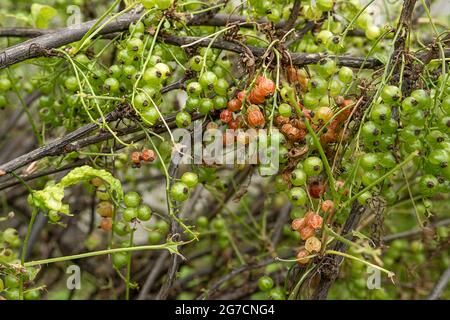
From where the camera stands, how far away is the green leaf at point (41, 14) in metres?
1.84

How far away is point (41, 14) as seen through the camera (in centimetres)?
186

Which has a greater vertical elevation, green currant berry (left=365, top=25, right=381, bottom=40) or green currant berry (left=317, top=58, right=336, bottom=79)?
green currant berry (left=365, top=25, right=381, bottom=40)

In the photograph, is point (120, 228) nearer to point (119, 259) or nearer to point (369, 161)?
point (119, 259)

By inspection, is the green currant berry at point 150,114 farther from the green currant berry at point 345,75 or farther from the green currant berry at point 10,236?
the green currant berry at point 10,236

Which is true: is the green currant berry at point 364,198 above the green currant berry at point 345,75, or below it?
below

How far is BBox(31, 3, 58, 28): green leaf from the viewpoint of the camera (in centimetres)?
184

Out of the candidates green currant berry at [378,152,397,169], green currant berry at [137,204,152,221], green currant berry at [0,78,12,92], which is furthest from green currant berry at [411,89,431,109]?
green currant berry at [0,78,12,92]

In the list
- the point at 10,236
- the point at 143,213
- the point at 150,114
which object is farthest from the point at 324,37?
the point at 10,236

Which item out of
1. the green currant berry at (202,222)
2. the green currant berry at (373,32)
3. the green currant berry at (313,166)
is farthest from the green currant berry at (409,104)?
the green currant berry at (202,222)

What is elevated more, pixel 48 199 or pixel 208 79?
pixel 208 79

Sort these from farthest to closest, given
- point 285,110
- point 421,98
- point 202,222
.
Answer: point 202,222 < point 285,110 < point 421,98

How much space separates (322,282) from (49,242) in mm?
1540

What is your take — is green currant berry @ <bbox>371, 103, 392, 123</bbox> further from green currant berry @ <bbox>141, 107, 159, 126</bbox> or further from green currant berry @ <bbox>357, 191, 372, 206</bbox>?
green currant berry @ <bbox>141, 107, 159, 126</bbox>

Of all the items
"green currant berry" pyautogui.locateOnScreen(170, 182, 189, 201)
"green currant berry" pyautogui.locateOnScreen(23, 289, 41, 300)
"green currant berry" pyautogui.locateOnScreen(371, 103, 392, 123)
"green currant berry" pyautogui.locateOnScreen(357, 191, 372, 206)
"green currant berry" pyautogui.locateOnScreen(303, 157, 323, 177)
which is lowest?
"green currant berry" pyautogui.locateOnScreen(23, 289, 41, 300)
